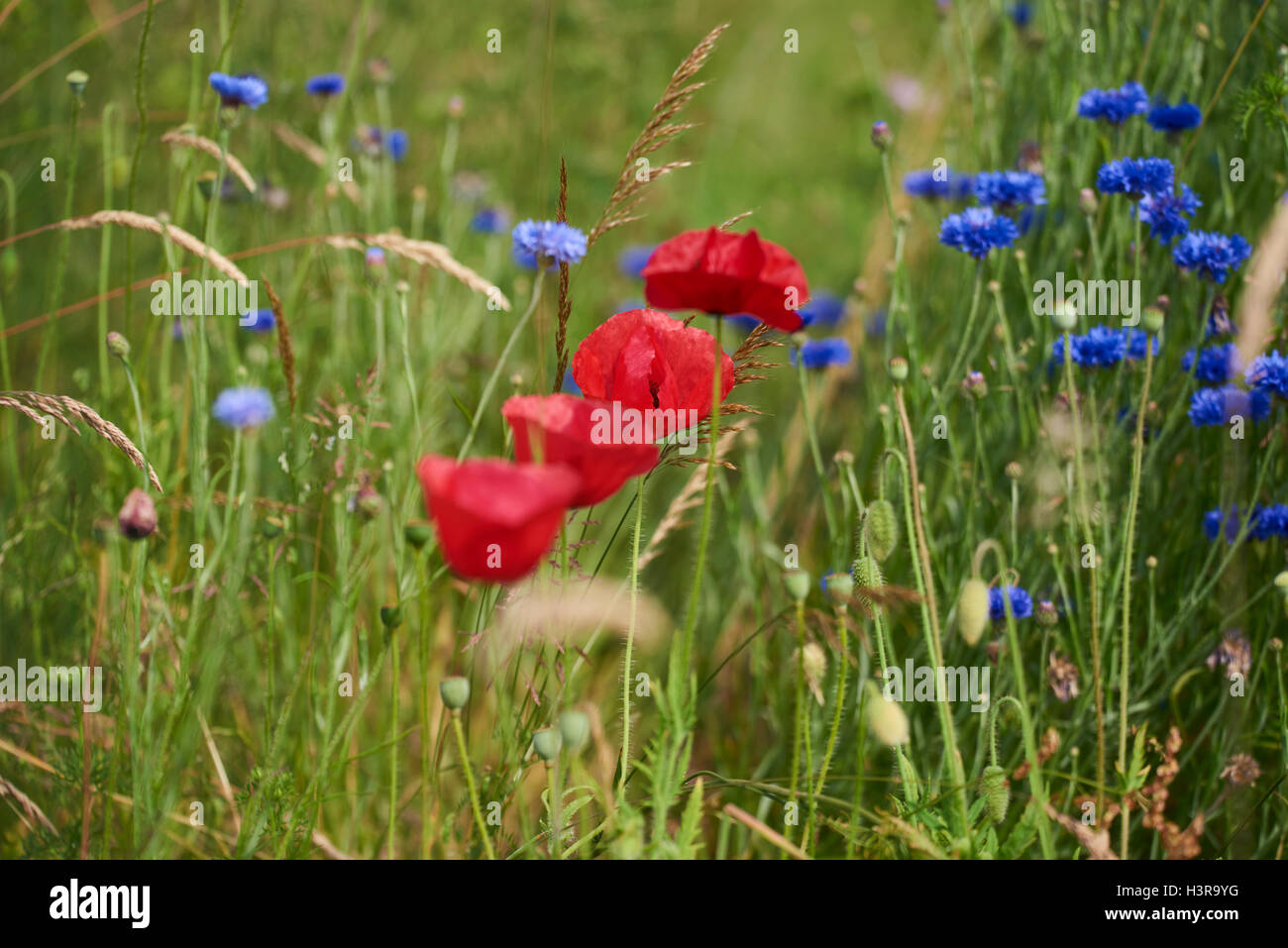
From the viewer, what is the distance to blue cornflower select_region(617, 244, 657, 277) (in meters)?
2.87

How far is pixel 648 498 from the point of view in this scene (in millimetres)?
2312

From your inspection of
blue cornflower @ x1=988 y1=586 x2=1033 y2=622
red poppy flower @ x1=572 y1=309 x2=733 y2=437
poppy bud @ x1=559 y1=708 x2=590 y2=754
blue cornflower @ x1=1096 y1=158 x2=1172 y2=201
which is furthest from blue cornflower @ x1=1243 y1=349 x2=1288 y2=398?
A: poppy bud @ x1=559 y1=708 x2=590 y2=754

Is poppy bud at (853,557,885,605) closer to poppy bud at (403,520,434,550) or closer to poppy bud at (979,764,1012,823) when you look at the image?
poppy bud at (979,764,1012,823)

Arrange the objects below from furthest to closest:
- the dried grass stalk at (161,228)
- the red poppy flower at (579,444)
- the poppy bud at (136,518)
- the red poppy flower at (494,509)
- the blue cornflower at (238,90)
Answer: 1. the blue cornflower at (238,90)
2. the dried grass stalk at (161,228)
3. the poppy bud at (136,518)
4. the red poppy flower at (579,444)
5. the red poppy flower at (494,509)

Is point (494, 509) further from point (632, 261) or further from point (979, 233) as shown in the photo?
point (632, 261)

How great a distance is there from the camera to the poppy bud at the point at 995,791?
947mm

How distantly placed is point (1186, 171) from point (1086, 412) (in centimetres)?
55

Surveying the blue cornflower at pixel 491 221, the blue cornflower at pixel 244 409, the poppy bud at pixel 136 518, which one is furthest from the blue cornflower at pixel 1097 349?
the blue cornflower at pixel 491 221

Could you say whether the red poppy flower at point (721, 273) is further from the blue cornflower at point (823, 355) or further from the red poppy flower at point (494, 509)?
the blue cornflower at point (823, 355)

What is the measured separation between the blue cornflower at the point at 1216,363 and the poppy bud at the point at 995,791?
0.70 meters

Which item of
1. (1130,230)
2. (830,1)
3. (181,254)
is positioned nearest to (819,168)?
(830,1)
